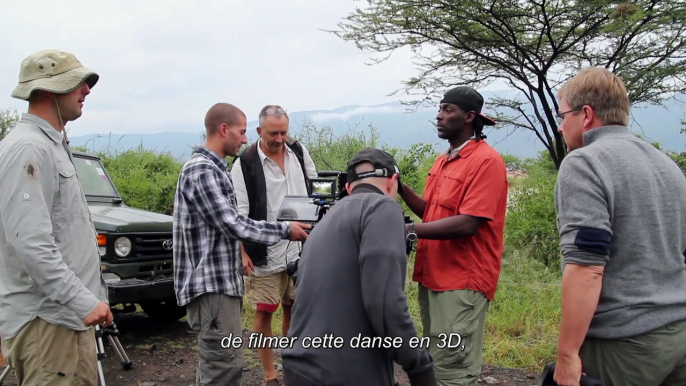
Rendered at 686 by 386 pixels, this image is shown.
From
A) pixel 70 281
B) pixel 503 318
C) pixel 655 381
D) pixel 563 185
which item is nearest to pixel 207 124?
pixel 70 281

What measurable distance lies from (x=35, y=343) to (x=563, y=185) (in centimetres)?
224

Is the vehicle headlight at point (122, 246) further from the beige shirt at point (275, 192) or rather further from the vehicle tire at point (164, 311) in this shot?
the beige shirt at point (275, 192)

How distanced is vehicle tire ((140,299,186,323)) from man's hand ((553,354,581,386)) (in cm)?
481

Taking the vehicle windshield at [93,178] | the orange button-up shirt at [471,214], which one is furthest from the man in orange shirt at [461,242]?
the vehicle windshield at [93,178]

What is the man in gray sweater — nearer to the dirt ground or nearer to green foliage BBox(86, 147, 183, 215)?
the dirt ground

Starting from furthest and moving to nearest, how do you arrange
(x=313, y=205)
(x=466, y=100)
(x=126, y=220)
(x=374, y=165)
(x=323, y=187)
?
(x=126, y=220), (x=323, y=187), (x=313, y=205), (x=466, y=100), (x=374, y=165)

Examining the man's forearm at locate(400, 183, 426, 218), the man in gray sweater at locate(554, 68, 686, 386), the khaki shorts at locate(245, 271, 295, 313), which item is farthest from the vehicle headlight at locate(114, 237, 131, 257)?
the man in gray sweater at locate(554, 68, 686, 386)

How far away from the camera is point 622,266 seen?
1.99 m

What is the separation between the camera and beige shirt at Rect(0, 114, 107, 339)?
87.4 inches

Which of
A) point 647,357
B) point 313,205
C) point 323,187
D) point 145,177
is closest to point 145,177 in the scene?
point 145,177

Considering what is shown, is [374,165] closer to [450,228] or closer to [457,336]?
[450,228]

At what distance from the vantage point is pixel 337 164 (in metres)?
10.5

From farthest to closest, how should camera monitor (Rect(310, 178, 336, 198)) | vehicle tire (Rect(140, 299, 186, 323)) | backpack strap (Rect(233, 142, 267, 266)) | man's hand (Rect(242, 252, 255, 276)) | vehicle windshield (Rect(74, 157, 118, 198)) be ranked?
vehicle tire (Rect(140, 299, 186, 323))
vehicle windshield (Rect(74, 157, 118, 198))
backpack strap (Rect(233, 142, 267, 266))
man's hand (Rect(242, 252, 255, 276))
camera monitor (Rect(310, 178, 336, 198))

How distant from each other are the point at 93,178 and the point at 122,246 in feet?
4.51
